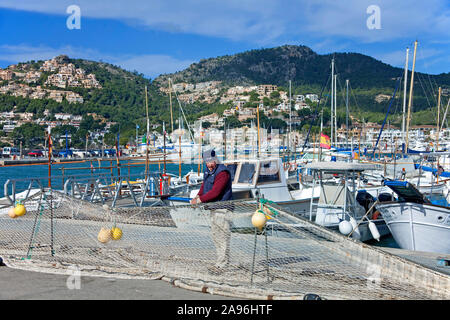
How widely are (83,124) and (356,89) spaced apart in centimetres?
10504

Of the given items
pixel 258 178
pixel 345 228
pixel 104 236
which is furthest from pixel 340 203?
pixel 104 236

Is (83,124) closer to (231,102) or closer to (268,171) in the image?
(231,102)

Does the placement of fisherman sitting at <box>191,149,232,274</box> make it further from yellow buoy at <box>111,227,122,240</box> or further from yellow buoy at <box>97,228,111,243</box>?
yellow buoy at <box>97,228,111,243</box>

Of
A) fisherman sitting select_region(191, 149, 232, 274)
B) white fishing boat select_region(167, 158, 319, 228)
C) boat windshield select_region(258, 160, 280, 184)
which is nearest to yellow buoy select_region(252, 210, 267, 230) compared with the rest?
fisherman sitting select_region(191, 149, 232, 274)

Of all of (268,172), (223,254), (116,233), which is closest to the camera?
(223,254)

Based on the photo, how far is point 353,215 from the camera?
12797mm

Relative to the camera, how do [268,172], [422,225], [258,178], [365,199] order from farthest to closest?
[365,199] → [268,172] → [258,178] → [422,225]

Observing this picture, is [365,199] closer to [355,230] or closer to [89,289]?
[355,230]

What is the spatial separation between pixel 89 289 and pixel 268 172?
885 centimetres

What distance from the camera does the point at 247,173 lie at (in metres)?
13.6

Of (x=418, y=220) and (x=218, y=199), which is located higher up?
(x=218, y=199)

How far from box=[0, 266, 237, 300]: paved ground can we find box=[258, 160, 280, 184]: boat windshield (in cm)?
799

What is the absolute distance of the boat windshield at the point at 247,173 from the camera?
1351 cm

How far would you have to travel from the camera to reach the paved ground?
5.22m
